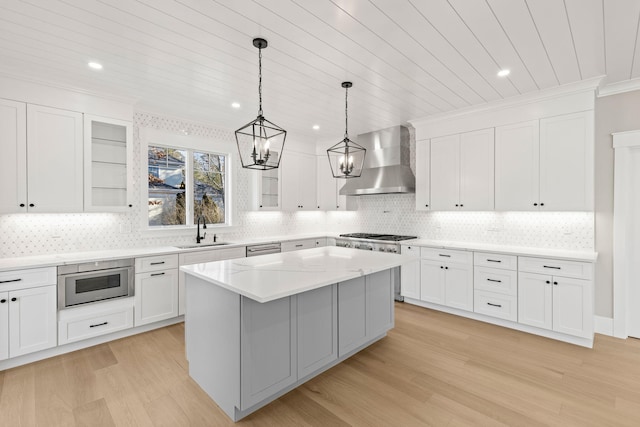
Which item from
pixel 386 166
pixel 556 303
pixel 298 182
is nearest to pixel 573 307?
pixel 556 303

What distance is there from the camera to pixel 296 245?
17.3 ft

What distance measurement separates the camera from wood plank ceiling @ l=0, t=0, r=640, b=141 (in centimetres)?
205

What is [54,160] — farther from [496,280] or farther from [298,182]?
[496,280]

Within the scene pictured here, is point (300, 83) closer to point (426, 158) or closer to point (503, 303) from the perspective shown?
point (426, 158)

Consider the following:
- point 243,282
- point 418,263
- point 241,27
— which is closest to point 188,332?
point 243,282

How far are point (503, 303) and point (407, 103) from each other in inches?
108

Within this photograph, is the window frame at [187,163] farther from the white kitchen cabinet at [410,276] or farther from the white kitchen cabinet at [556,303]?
the white kitchen cabinet at [556,303]

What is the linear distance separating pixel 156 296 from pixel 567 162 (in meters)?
5.01

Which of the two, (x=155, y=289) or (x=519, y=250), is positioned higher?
(x=519, y=250)

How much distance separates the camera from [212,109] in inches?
160

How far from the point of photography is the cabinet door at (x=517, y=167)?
3646mm

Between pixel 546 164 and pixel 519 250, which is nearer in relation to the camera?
pixel 546 164

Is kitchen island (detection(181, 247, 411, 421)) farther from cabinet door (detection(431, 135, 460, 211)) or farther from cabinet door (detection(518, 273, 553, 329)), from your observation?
cabinet door (detection(431, 135, 460, 211))

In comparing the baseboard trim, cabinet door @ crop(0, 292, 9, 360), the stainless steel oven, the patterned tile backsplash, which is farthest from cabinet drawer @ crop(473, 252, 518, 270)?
cabinet door @ crop(0, 292, 9, 360)
